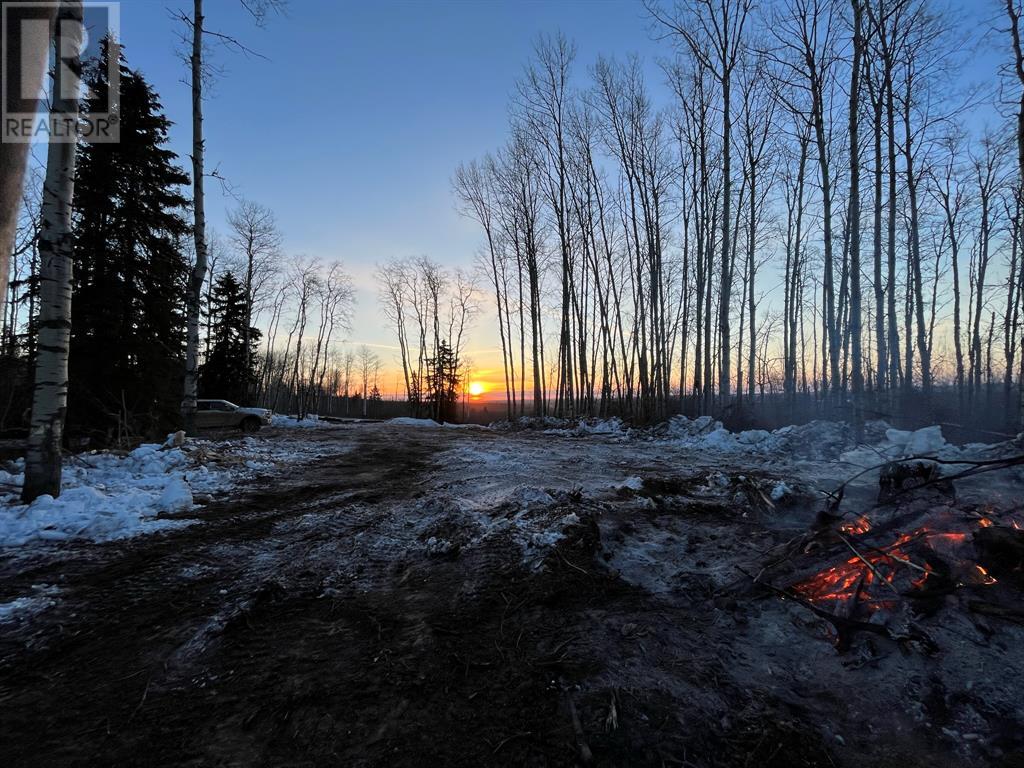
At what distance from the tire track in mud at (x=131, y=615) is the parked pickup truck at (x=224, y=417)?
59.0 feet

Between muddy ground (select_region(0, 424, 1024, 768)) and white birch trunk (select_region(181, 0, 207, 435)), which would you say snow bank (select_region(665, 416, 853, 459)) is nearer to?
muddy ground (select_region(0, 424, 1024, 768))

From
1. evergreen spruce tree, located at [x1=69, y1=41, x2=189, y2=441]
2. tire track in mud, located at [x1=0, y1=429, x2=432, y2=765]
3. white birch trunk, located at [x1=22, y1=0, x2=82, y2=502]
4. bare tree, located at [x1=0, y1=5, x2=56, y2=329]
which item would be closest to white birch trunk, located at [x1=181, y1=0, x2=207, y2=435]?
evergreen spruce tree, located at [x1=69, y1=41, x2=189, y2=441]

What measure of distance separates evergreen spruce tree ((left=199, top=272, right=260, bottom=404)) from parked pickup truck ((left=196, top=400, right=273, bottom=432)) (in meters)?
11.6

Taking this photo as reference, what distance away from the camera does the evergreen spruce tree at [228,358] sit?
30609mm

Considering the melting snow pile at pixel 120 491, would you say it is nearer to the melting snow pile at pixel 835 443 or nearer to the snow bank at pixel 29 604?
the snow bank at pixel 29 604

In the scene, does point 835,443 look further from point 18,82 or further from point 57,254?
point 57,254

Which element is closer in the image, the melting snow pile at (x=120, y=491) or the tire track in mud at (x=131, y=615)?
the tire track in mud at (x=131, y=615)

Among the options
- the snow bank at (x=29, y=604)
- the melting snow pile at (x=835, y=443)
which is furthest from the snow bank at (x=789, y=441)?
the snow bank at (x=29, y=604)

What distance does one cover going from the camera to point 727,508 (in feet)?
17.7

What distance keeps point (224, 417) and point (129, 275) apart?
9.73 meters

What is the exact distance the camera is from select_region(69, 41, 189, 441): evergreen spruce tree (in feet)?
37.0

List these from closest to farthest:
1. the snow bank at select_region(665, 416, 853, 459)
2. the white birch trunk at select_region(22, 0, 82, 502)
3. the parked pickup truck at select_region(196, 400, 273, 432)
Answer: the white birch trunk at select_region(22, 0, 82, 502), the snow bank at select_region(665, 416, 853, 459), the parked pickup truck at select_region(196, 400, 273, 432)

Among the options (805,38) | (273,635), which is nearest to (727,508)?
(273,635)

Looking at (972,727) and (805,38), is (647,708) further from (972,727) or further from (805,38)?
(805,38)
